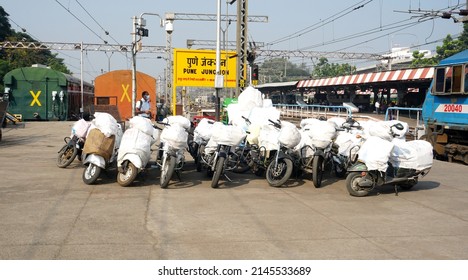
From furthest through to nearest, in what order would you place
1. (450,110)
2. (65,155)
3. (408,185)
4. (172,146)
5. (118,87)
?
(118,87) < (450,110) < (65,155) < (408,185) < (172,146)

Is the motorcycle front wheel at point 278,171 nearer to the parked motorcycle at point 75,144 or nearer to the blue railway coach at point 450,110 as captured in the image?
the parked motorcycle at point 75,144

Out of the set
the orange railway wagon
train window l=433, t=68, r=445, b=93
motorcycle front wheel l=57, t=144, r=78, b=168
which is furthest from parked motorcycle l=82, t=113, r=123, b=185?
the orange railway wagon

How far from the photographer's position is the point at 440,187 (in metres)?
9.04

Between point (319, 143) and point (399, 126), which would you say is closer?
point (399, 126)

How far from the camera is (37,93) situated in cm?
2900

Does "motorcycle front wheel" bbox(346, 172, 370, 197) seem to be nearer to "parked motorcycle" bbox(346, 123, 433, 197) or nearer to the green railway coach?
"parked motorcycle" bbox(346, 123, 433, 197)

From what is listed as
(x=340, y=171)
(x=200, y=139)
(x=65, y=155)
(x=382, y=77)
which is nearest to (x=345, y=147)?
(x=340, y=171)

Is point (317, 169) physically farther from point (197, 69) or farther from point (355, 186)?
point (197, 69)

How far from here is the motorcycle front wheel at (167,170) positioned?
796 centimetres

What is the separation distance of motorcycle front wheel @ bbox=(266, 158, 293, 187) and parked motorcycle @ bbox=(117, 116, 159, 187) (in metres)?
2.27

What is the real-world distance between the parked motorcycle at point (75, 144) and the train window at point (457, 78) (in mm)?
10456

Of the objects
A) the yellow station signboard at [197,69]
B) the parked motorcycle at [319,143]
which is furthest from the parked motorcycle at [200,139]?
the yellow station signboard at [197,69]

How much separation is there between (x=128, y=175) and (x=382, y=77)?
24772 millimetres

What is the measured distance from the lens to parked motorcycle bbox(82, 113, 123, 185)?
819cm
